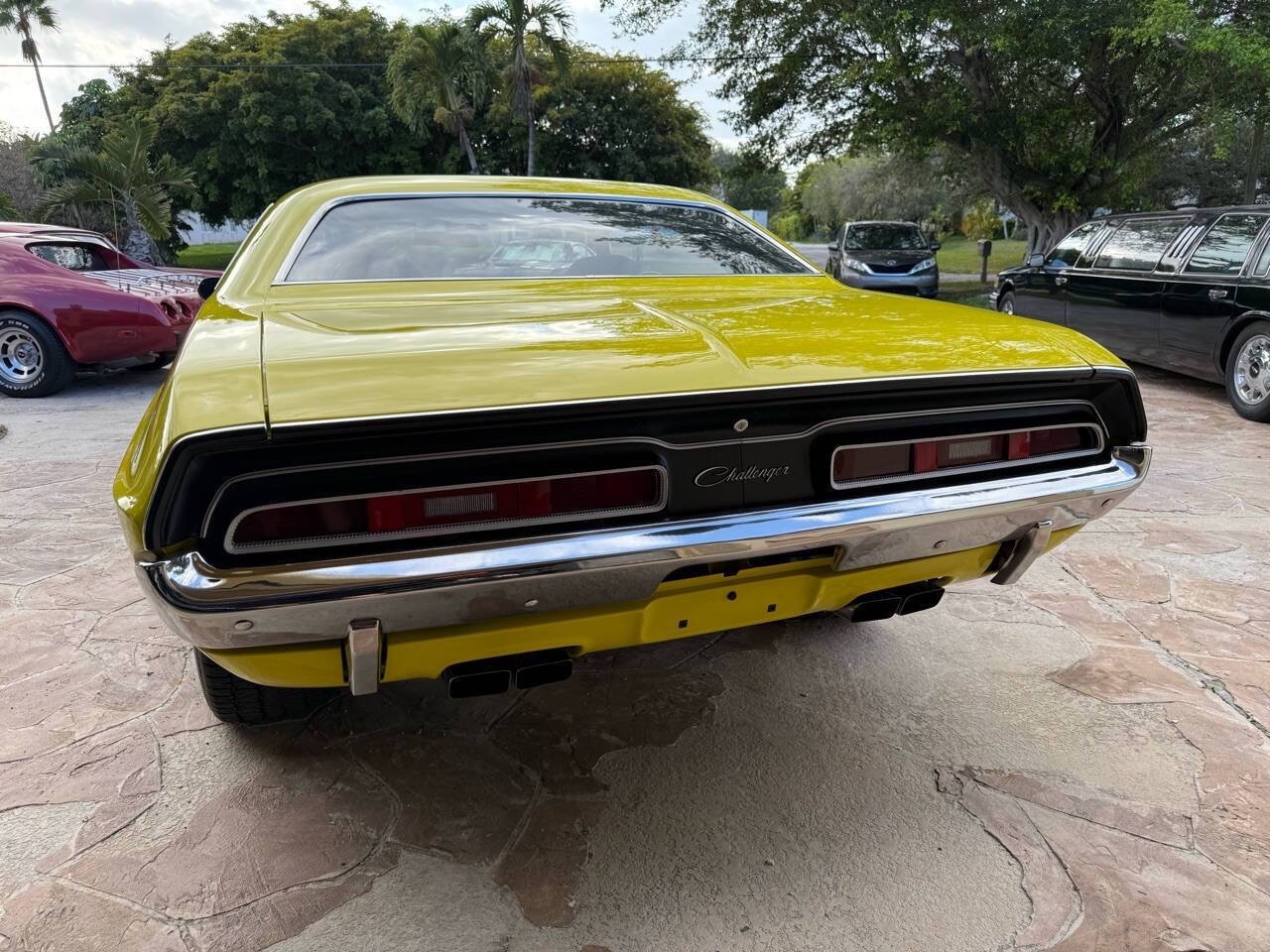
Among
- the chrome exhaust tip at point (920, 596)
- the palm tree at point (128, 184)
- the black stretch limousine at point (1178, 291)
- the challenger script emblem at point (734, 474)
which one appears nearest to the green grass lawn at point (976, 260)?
the black stretch limousine at point (1178, 291)

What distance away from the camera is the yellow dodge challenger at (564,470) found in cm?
142

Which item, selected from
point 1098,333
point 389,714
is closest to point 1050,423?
point 389,714

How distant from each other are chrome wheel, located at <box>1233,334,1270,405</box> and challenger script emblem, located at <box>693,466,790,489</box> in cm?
582

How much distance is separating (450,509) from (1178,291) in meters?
6.95

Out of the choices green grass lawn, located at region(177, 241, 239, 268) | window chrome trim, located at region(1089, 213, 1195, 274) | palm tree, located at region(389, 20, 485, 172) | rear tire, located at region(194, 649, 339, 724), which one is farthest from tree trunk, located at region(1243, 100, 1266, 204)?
green grass lawn, located at region(177, 241, 239, 268)

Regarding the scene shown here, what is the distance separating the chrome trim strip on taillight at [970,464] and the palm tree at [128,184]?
52.4 feet

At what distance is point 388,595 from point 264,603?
206mm

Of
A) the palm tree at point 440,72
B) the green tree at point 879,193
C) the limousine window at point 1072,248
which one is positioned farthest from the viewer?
the green tree at point 879,193

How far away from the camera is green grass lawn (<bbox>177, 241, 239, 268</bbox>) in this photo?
26422mm

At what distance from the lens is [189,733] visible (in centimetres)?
233

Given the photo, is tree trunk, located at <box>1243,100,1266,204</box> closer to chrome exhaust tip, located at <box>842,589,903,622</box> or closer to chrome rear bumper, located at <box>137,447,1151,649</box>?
chrome rear bumper, located at <box>137,447,1151,649</box>

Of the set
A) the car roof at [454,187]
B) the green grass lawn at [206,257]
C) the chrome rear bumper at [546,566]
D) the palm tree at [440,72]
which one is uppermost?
the palm tree at [440,72]

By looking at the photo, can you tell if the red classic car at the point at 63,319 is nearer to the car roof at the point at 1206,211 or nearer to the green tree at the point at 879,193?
the car roof at the point at 1206,211

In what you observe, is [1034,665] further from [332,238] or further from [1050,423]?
[332,238]
